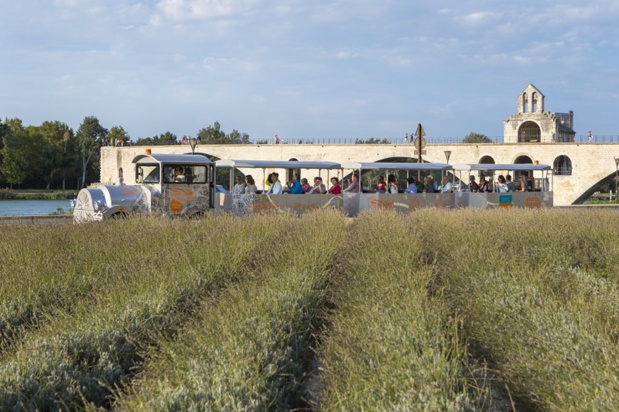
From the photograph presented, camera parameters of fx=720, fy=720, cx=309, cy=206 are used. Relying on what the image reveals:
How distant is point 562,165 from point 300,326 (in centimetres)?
6643

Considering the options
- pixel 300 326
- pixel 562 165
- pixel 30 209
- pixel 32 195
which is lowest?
pixel 30 209

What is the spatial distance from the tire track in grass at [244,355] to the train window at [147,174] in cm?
1138

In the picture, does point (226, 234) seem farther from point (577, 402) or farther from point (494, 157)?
point (494, 157)

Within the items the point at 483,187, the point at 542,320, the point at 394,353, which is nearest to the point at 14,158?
the point at 483,187

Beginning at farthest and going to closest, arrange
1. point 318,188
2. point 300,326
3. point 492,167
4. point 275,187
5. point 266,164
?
point 492,167 → point 318,188 → point 266,164 → point 275,187 → point 300,326

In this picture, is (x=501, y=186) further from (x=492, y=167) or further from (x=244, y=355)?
(x=244, y=355)

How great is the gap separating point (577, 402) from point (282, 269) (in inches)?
195

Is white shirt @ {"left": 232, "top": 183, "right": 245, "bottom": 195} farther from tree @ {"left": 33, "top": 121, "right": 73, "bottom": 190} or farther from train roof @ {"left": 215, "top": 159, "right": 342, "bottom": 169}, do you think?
tree @ {"left": 33, "top": 121, "right": 73, "bottom": 190}

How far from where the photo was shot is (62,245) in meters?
10.8

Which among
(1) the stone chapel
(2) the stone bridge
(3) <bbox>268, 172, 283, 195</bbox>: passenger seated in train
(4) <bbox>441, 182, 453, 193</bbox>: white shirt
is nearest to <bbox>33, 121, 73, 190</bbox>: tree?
(2) the stone bridge

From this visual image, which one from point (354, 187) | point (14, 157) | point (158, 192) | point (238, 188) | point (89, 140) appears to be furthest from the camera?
point (89, 140)

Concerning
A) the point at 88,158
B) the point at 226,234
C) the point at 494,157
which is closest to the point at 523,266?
the point at 226,234

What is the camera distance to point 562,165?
6819 cm

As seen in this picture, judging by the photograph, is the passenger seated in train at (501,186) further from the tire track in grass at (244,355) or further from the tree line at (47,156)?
the tree line at (47,156)
